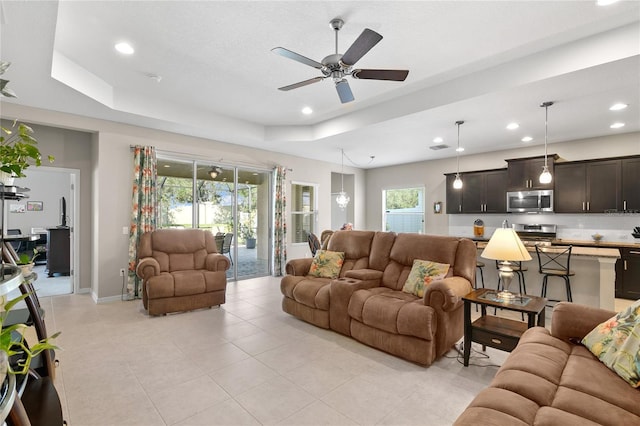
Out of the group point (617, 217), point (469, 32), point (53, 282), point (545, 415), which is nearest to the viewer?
point (545, 415)

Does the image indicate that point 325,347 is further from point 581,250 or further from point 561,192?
point 561,192

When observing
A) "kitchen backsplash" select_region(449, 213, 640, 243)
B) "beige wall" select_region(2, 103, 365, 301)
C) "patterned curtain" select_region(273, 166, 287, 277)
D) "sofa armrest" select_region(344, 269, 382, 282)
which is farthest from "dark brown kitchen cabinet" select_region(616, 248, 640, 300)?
"beige wall" select_region(2, 103, 365, 301)

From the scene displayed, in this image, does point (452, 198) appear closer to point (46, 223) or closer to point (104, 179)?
point (104, 179)

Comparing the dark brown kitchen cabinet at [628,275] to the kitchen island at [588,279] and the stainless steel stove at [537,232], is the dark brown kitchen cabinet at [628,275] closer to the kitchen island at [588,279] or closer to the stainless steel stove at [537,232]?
the stainless steel stove at [537,232]

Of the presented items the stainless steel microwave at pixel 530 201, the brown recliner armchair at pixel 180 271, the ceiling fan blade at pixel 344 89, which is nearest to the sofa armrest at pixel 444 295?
the ceiling fan blade at pixel 344 89

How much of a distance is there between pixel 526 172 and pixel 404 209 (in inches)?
124

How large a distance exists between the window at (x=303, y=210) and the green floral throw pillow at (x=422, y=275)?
4431 mm

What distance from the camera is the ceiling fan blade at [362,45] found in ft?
7.47

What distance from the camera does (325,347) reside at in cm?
317

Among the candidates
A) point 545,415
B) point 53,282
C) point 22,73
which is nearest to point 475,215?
point 545,415

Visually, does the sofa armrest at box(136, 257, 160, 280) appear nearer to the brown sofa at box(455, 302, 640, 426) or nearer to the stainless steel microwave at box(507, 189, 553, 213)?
the brown sofa at box(455, 302, 640, 426)

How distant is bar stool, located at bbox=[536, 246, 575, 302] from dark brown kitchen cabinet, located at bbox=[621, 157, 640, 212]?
2.35m

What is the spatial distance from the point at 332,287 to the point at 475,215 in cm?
518

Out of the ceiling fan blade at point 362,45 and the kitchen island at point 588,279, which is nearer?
the ceiling fan blade at point 362,45
